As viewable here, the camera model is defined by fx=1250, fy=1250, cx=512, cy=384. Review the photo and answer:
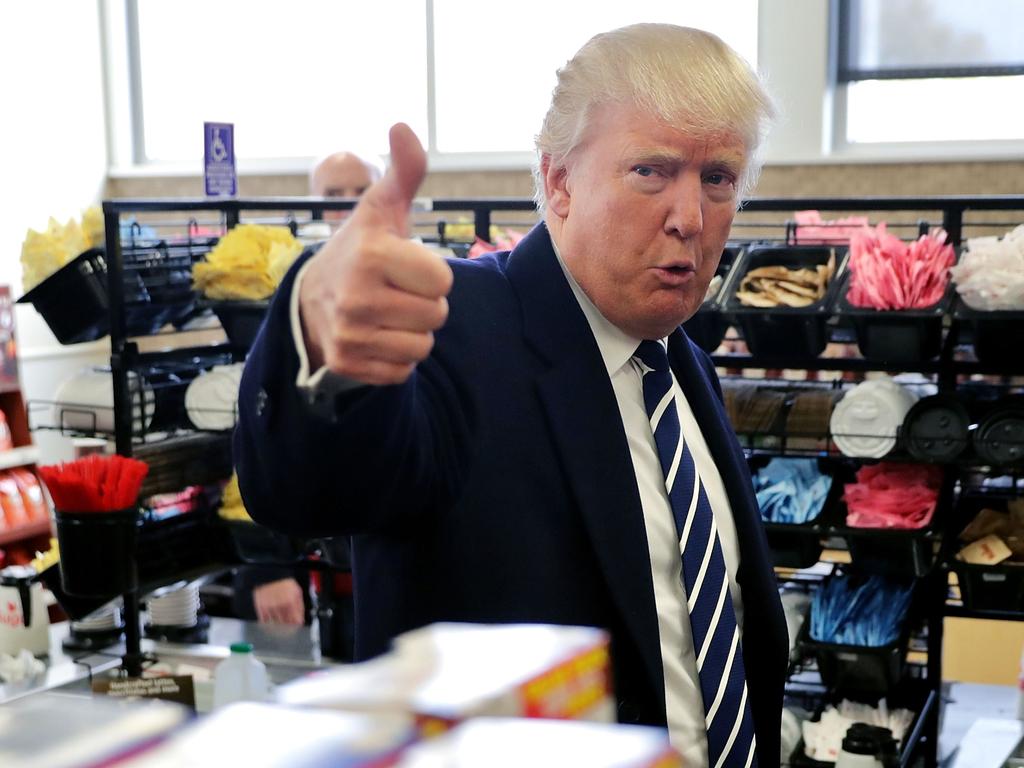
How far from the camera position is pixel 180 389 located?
314 centimetres

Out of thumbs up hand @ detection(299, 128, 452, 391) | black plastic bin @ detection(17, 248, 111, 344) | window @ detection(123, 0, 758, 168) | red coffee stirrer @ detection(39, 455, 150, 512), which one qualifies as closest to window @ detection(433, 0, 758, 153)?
window @ detection(123, 0, 758, 168)

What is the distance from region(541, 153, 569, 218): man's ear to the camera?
158 centimetres

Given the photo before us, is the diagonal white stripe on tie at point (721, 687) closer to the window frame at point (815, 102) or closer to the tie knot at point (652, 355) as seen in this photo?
the tie knot at point (652, 355)

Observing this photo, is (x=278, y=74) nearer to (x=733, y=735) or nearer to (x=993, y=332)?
(x=993, y=332)

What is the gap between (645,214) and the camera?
149 cm

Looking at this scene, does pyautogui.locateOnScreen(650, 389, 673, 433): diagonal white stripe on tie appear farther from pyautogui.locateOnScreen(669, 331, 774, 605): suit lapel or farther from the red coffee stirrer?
the red coffee stirrer

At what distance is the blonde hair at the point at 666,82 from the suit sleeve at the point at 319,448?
47cm

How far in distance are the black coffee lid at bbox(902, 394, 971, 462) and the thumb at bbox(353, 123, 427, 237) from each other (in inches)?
73.8

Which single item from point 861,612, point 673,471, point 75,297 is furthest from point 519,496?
point 75,297

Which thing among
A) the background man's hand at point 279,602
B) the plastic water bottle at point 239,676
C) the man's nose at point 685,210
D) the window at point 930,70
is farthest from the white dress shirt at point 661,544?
the window at point 930,70

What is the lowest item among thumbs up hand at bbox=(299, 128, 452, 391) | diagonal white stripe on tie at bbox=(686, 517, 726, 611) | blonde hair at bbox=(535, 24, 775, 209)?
diagonal white stripe on tie at bbox=(686, 517, 726, 611)

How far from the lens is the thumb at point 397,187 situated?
2.72ft

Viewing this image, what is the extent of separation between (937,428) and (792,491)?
32 cm

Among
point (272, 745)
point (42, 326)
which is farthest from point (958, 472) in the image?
point (42, 326)
